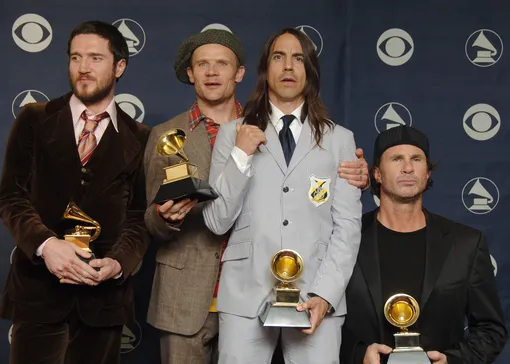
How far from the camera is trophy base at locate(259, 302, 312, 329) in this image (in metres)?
2.49

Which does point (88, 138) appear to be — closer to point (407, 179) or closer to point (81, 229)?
point (81, 229)

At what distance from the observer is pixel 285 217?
2658 millimetres

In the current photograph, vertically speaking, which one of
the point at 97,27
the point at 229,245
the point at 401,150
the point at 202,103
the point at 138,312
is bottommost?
the point at 138,312

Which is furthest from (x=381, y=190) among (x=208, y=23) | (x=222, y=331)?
(x=208, y=23)

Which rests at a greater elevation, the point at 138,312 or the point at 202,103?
the point at 202,103

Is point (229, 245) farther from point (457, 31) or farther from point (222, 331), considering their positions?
point (457, 31)

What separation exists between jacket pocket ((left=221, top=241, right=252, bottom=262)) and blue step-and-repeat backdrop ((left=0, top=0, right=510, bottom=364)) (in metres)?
1.31

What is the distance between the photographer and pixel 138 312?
378 centimetres

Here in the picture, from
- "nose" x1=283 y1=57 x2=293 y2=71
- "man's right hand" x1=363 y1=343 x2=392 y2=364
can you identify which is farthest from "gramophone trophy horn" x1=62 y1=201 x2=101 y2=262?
"man's right hand" x1=363 y1=343 x2=392 y2=364

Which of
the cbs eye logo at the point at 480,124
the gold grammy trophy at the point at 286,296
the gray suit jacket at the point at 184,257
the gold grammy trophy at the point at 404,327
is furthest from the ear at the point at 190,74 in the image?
the cbs eye logo at the point at 480,124

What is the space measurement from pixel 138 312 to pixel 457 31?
216 centimetres

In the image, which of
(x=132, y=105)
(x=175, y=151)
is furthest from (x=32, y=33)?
(x=175, y=151)

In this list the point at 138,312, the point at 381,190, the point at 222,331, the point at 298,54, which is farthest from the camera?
the point at 138,312

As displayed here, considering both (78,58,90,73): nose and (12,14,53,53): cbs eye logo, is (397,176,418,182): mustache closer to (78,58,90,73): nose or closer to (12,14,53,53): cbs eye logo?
(78,58,90,73): nose
